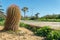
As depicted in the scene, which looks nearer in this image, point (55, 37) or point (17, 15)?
point (55, 37)

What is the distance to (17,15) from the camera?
12312mm

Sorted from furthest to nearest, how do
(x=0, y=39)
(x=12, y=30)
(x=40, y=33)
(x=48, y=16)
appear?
(x=48, y=16)
(x=12, y=30)
(x=40, y=33)
(x=0, y=39)

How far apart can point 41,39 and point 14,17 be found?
3358 mm

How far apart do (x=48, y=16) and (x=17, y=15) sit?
48.9 m

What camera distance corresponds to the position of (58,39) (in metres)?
7.97

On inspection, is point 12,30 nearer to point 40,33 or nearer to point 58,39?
point 40,33

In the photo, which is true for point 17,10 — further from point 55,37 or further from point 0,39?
point 55,37

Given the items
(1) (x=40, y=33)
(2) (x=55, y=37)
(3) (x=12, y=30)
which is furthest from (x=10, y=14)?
(2) (x=55, y=37)

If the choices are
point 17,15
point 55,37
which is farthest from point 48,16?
point 55,37

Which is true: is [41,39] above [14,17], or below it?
below

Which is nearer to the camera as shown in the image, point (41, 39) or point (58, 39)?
point (58, 39)

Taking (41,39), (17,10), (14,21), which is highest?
(17,10)

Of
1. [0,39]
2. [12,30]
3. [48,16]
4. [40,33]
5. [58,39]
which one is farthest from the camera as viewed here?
[48,16]

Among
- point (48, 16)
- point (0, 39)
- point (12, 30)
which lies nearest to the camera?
point (0, 39)
